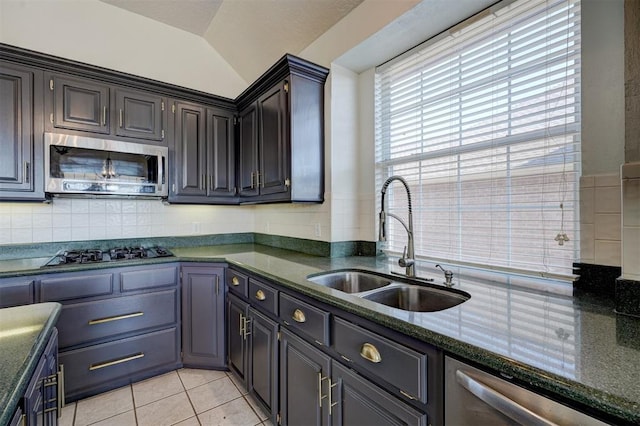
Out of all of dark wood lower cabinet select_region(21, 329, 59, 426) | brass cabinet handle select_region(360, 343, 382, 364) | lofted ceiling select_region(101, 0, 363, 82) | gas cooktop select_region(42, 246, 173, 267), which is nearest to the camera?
dark wood lower cabinet select_region(21, 329, 59, 426)

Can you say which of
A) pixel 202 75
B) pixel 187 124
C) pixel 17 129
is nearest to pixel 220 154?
pixel 187 124

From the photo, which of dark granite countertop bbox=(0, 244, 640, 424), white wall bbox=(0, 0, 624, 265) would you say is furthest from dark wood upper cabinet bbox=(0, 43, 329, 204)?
dark granite countertop bbox=(0, 244, 640, 424)

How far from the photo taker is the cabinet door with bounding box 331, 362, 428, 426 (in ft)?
3.21

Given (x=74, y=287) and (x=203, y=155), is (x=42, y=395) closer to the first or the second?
(x=74, y=287)

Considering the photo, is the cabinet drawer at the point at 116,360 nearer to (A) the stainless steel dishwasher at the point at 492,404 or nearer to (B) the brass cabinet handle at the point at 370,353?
(B) the brass cabinet handle at the point at 370,353

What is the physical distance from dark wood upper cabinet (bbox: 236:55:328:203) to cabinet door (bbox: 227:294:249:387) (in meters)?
0.84

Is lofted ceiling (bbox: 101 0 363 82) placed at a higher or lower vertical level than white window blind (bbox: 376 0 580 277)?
higher

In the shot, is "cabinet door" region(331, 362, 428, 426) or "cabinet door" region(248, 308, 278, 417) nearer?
"cabinet door" region(331, 362, 428, 426)

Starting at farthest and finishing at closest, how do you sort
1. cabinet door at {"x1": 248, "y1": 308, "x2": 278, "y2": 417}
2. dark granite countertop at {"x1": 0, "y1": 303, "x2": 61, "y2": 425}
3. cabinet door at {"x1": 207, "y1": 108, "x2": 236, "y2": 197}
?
cabinet door at {"x1": 207, "y1": 108, "x2": 236, "y2": 197}, cabinet door at {"x1": 248, "y1": 308, "x2": 278, "y2": 417}, dark granite countertop at {"x1": 0, "y1": 303, "x2": 61, "y2": 425}

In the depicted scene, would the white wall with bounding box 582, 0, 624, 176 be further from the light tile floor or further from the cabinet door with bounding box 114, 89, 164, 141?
the cabinet door with bounding box 114, 89, 164, 141

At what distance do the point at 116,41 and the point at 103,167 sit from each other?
1.22 m

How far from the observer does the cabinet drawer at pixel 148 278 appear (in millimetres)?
2125

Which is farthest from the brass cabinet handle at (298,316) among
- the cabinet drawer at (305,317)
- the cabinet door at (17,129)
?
the cabinet door at (17,129)

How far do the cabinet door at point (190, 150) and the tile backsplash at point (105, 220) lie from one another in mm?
364
